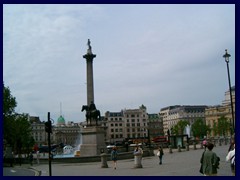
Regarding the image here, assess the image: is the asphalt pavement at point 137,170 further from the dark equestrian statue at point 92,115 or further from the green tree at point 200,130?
the green tree at point 200,130

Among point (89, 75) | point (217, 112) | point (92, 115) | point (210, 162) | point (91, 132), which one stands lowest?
point (210, 162)

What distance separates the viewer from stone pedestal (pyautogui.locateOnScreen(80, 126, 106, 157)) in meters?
40.1

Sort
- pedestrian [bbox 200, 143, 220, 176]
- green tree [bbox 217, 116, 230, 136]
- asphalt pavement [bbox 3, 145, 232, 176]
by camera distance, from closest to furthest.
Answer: pedestrian [bbox 200, 143, 220, 176] → asphalt pavement [bbox 3, 145, 232, 176] → green tree [bbox 217, 116, 230, 136]

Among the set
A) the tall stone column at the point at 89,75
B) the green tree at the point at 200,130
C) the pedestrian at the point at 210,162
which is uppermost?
the tall stone column at the point at 89,75

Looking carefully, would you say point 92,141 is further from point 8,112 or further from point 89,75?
point 8,112

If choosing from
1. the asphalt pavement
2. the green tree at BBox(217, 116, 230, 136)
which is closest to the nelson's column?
the asphalt pavement

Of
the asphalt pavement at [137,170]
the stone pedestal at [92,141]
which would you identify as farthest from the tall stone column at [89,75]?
the asphalt pavement at [137,170]

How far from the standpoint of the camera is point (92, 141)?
4066 cm

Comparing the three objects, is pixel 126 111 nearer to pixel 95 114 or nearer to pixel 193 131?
pixel 193 131

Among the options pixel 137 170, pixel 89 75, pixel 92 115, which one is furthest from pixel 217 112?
pixel 137 170

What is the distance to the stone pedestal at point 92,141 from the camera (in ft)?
132

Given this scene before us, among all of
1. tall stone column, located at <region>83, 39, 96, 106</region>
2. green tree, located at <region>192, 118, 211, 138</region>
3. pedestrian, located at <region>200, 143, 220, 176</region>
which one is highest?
tall stone column, located at <region>83, 39, 96, 106</region>

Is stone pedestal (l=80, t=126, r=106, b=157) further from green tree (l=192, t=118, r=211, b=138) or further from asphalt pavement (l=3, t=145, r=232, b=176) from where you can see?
green tree (l=192, t=118, r=211, b=138)
